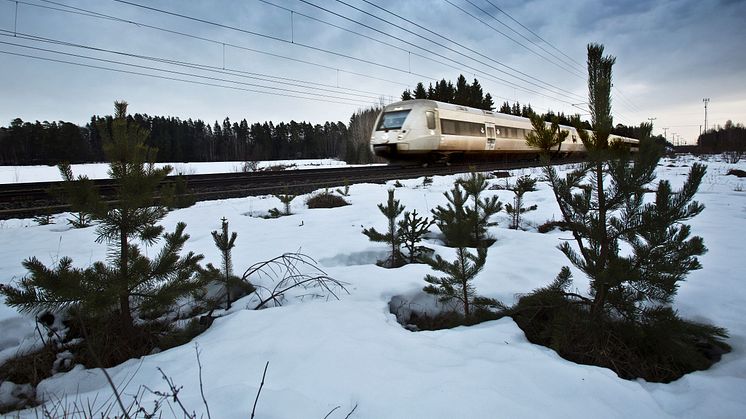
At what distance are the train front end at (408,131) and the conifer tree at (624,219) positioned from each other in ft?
37.3

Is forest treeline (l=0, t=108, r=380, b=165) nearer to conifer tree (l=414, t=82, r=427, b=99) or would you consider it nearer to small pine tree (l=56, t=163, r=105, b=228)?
conifer tree (l=414, t=82, r=427, b=99)

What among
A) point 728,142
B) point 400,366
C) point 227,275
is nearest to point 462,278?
point 400,366

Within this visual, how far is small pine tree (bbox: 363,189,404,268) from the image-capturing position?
141 inches

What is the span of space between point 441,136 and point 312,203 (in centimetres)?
854

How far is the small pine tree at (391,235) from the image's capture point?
3.58 m

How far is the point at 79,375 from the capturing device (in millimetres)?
1881

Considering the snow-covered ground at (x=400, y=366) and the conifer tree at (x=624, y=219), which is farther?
the conifer tree at (x=624, y=219)

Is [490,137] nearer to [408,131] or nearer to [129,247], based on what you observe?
[408,131]

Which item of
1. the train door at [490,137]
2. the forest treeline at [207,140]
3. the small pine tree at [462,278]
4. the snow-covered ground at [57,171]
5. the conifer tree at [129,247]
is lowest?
the small pine tree at [462,278]

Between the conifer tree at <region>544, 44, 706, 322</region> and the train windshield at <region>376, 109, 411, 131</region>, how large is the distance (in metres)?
11.8

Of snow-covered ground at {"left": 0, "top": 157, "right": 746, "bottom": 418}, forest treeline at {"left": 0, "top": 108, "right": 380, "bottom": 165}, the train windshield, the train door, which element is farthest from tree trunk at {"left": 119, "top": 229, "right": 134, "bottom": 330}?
forest treeline at {"left": 0, "top": 108, "right": 380, "bottom": 165}

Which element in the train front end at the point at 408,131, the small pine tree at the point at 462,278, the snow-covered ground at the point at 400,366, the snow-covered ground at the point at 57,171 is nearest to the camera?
the snow-covered ground at the point at 400,366

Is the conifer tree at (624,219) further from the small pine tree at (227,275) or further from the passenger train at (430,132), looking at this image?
the passenger train at (430,132)

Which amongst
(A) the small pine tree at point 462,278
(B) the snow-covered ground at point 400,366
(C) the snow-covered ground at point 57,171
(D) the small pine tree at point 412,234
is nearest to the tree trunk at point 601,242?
(B) the snow-covered ground at point 400,366
